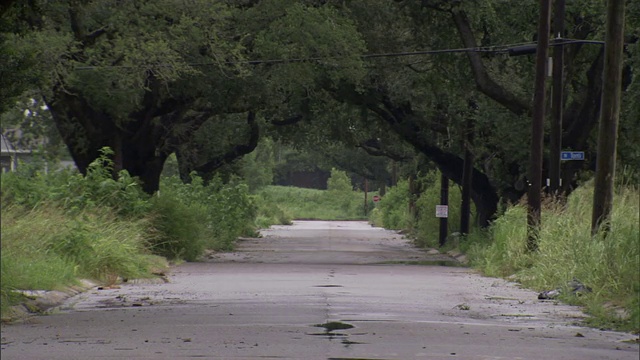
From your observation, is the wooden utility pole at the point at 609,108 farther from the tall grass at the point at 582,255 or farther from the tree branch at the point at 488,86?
the tree branch at the point at 488,86

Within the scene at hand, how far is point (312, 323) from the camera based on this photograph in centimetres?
1502

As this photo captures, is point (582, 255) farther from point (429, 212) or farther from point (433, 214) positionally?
point (429, 212)

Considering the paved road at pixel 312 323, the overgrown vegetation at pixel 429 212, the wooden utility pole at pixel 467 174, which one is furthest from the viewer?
the overgrown vegetation at pixel 429 212

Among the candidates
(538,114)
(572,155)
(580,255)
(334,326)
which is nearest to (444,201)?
(572,155)

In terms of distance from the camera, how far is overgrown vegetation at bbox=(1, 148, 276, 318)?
1941cm

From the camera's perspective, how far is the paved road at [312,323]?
12219 mm

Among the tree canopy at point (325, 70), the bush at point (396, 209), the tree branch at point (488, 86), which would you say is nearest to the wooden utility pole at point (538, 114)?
the tree canopy at point (325, 70)

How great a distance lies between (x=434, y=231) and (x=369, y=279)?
25072mm

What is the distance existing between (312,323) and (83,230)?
31.0 ft

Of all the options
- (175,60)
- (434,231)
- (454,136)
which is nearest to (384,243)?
(434,231)

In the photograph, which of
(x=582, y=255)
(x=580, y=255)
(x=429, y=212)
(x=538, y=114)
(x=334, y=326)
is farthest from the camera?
(x=429, y=212)

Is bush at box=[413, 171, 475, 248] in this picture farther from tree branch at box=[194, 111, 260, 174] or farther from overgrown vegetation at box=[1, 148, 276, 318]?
overgrown vegetation at box=[1, 148, 276, 318]

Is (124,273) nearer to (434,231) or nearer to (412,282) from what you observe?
(412,282)

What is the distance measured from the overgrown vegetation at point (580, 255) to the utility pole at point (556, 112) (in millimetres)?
691
